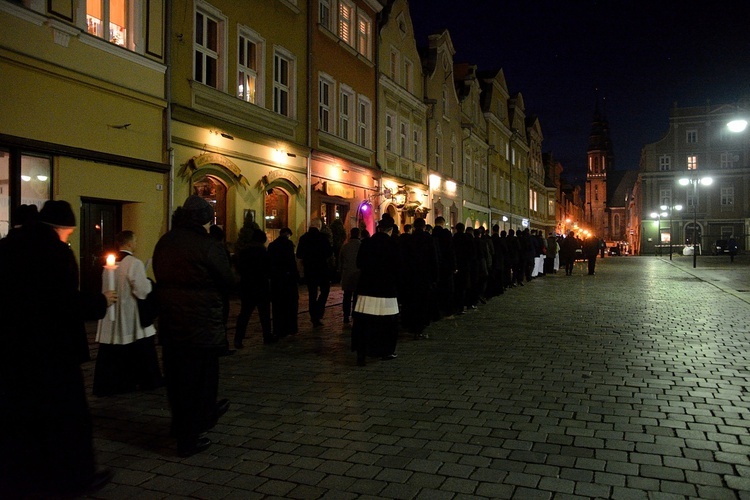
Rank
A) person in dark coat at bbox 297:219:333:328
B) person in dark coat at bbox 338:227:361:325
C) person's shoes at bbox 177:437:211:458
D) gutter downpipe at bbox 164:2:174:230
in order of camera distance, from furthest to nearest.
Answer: gutter downpipe at bbox 164:2:174:230
person in dark coat at bbox 338:227:361:325
person in dark coat at bbox 297:219:333:328
person's shoes at bbox 177:437:211:458

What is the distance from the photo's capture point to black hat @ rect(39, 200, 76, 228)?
403 cm

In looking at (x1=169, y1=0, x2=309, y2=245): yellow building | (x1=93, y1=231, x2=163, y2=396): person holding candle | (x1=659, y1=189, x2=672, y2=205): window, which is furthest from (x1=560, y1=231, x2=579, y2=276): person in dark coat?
(x1=659, y1=189, x2=672, y2=205): window

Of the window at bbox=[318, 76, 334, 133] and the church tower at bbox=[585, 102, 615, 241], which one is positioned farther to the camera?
the church tower at bbox=[585, 102, 615, 241]

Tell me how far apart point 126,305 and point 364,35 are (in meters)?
20.5

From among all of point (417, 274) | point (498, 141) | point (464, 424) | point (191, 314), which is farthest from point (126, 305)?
point (498, 141)

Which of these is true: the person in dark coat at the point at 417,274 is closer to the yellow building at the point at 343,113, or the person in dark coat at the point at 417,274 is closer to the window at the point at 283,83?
the yellow building at the point at 343,113

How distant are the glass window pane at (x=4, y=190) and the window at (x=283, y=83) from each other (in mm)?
9159

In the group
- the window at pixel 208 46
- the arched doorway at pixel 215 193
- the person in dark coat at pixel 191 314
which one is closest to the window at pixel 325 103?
the window at pixel 208 46

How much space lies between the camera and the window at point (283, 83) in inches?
746

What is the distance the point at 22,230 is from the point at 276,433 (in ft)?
8.56

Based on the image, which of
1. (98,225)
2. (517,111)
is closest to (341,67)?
(98,225)

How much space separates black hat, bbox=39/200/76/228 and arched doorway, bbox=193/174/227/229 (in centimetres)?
1187

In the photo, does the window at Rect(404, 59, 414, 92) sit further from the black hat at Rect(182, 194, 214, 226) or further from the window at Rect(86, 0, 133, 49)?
the black hat at Rect(182, 194, 214, 226)

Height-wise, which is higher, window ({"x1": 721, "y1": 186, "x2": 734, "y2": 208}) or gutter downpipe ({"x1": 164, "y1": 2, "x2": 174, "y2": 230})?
window ({"x1": 721, "y1": 186, "x2": 734, "y2": 208})
